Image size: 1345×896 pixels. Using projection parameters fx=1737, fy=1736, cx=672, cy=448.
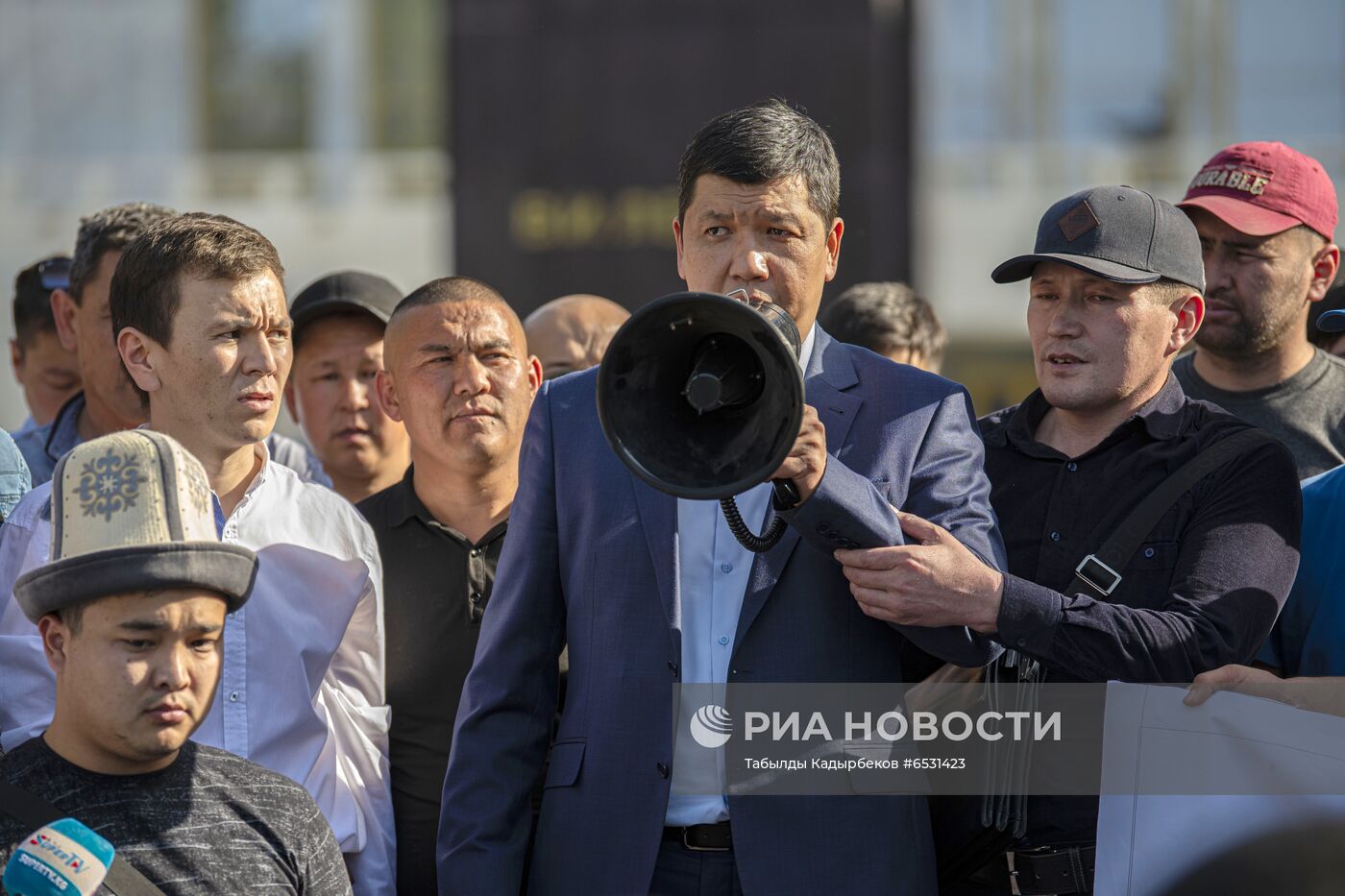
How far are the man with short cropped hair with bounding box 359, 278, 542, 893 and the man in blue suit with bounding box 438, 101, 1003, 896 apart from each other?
57 cm

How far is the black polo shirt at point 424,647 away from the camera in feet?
12.0

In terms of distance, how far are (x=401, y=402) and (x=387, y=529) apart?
0.34 metres

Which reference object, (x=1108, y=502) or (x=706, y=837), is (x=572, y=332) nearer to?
(x=1108, y=502)

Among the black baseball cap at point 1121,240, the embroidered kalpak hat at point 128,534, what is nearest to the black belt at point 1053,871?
the black baseball cap at point 1121,240

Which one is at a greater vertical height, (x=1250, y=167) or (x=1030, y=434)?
(x=1250, y=167)

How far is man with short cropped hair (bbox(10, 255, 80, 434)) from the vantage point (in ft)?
17.0

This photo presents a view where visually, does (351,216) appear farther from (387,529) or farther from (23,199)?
(387,529)

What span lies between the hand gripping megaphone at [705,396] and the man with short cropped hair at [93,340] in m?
1.97

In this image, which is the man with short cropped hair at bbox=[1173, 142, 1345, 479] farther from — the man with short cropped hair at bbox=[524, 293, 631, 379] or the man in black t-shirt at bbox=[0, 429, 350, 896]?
the man in black t-shirt at bbox=[0, 429, 350, 896]

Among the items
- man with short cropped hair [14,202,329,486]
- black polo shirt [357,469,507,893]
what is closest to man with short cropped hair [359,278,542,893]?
black polo shirt [357,469,507,893]

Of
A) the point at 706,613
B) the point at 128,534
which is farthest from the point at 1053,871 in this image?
the point at 128,534

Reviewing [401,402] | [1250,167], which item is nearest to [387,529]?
[401,402]

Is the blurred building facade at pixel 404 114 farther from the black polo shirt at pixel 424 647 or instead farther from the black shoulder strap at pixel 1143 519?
the black shoulder strap at pixel 1143 519

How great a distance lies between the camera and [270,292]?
3.55m
